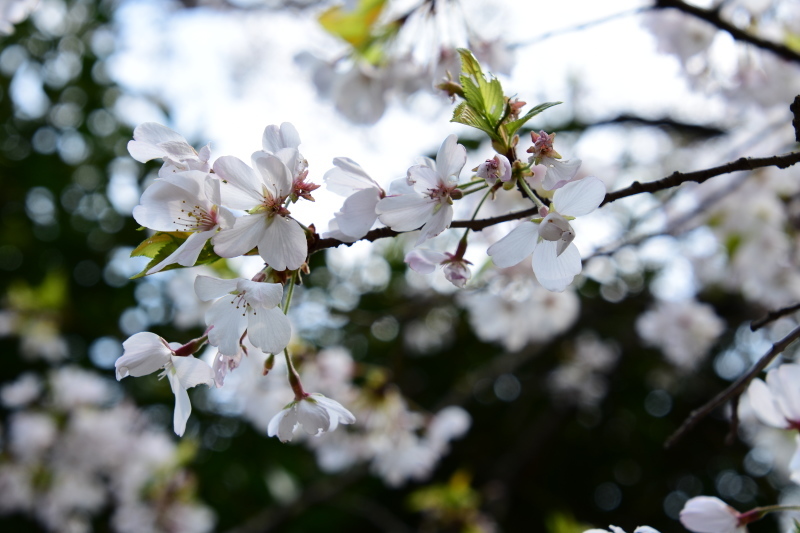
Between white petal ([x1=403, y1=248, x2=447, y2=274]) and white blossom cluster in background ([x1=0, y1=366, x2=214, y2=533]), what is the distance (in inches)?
68.6

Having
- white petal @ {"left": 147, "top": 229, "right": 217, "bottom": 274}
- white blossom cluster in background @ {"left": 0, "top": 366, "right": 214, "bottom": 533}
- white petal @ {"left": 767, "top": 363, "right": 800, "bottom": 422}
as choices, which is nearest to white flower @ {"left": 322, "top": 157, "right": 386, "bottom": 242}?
white petal @ {"left": 147, "top": 229, "right": 217, "bottom": 274}

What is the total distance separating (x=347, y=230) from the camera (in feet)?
1.55

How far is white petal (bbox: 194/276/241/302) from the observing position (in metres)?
0.46

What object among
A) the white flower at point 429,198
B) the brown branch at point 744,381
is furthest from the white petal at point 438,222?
the brown branch at point 744,381

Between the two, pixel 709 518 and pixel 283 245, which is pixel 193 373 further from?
pixel 709 518

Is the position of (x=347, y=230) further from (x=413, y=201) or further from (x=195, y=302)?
(x=195, y=302)

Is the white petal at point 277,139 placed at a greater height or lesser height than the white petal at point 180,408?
greater

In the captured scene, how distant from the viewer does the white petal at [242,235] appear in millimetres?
455

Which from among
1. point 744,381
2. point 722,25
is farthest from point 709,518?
point 722,25

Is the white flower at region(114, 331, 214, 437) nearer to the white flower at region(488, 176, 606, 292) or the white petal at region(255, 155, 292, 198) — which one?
the white petal at region(255, 155, 292, 198)

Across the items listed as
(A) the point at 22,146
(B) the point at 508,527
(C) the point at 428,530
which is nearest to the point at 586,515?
(B) the point at 508,527

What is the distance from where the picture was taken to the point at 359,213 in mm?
483

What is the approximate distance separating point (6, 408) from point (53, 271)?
675 mm

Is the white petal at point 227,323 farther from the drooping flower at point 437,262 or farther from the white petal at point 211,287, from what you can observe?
the drooping flower at point 437,262
